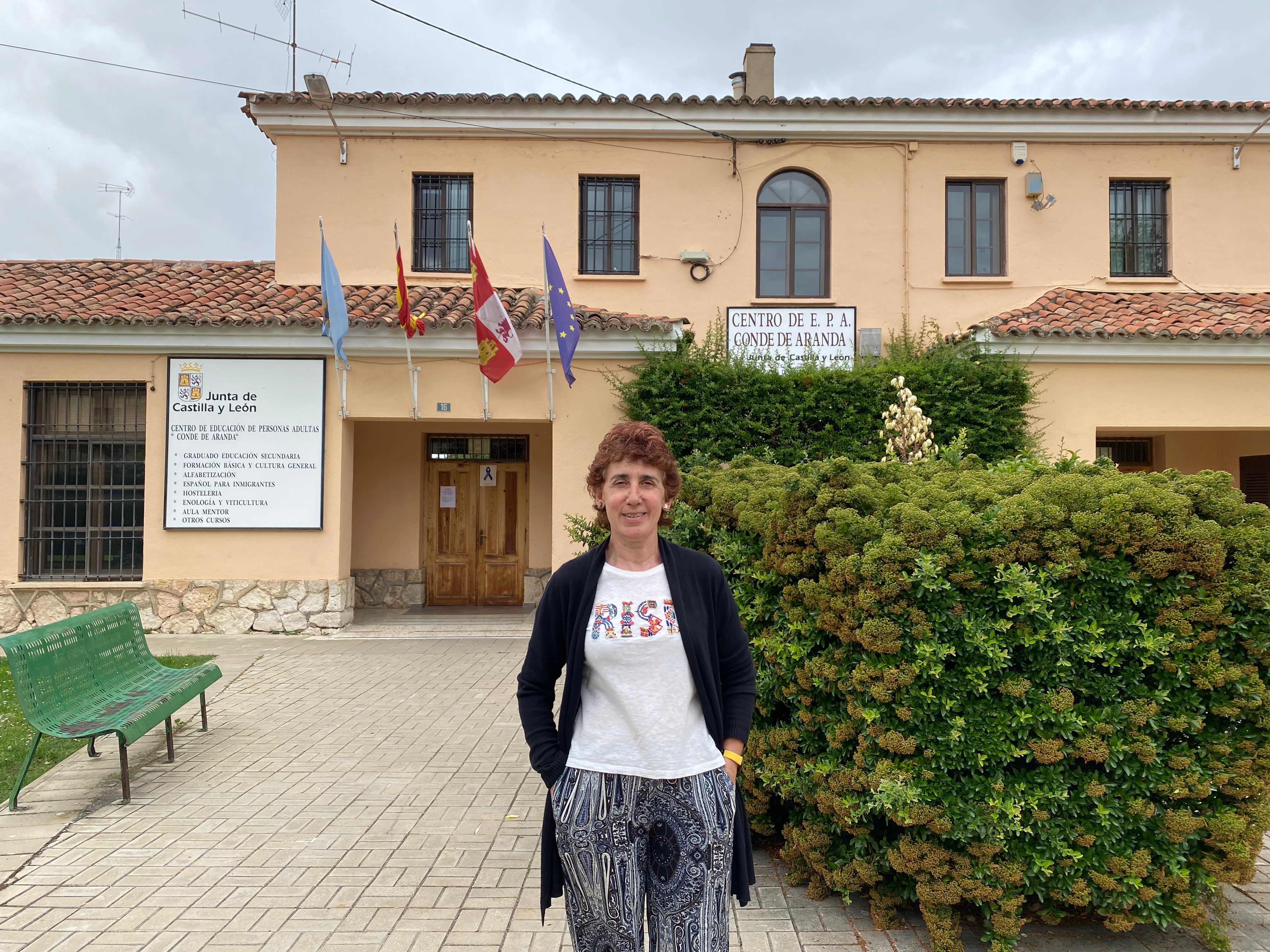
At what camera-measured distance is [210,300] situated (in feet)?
37.2

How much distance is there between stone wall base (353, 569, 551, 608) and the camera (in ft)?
42.4

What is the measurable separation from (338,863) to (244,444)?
26.1ft

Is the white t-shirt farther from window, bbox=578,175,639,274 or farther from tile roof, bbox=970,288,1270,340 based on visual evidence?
window, bbox=578,175,639,274

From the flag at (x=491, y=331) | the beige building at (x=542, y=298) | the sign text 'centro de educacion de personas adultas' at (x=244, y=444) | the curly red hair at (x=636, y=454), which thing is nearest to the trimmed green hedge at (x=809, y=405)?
the beige building at (x=542, y=298)

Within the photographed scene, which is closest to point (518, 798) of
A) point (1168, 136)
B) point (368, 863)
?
point (368, 863)

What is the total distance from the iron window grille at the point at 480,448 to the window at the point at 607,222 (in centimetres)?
313

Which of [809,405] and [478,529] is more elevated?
[809,405]

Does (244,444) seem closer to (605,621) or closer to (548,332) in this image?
(548,332)

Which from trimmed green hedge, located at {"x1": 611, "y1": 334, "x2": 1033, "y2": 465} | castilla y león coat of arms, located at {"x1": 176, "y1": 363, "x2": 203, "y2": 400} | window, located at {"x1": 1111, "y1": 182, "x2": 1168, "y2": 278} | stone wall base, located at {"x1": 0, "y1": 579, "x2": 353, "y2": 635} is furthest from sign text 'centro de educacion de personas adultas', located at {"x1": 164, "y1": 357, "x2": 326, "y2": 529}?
window, located at {"x1": 1111, "y1": 182, "x2": 1168, "y2": 278}

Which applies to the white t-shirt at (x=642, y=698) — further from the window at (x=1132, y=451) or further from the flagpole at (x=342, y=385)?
the window at (x=1132, y=451)

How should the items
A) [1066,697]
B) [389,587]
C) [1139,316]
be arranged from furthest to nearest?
[389,587] → [1139,316] → [1066,697]

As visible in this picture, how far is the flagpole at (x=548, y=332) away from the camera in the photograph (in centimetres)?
1022

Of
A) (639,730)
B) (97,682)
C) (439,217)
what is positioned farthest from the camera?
(439,217)

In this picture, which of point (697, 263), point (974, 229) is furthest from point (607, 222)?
point (974, 229)
